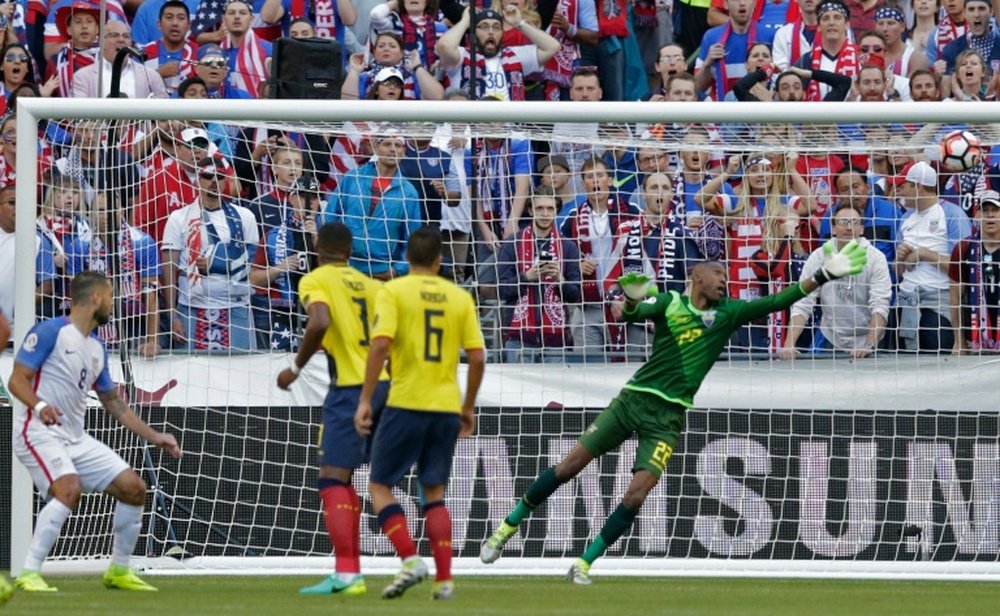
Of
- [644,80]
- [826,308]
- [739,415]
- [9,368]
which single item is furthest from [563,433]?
[644,80]

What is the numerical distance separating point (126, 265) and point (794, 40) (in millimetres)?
6964

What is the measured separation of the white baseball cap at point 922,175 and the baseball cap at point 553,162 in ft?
8.41

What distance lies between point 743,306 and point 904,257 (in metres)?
2.12

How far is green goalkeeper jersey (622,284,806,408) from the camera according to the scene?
1149 cm

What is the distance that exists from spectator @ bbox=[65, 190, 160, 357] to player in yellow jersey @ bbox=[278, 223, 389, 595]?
3206 millimetres

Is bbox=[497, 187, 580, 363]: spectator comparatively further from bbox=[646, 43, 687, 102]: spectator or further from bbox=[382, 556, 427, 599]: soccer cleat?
bbox=[382, 556, 427, 599]: soccer cleat

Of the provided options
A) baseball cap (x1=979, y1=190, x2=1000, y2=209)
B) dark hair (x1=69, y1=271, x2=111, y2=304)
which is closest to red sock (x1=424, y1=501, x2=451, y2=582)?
dark hair (x1=69, y1=271, x2=111, y2=304)

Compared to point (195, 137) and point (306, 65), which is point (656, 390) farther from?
point (195, 137)

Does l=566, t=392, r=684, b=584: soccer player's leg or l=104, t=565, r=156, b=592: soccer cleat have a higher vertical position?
l=566, t=392, r=684, b=584: soccer player's leg

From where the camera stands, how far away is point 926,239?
43.1 feet

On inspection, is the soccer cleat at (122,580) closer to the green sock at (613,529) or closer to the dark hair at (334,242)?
the dark hair at (334,242)

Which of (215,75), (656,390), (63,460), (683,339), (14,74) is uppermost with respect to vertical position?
(14,74)

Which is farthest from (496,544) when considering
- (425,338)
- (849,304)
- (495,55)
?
(495,55)

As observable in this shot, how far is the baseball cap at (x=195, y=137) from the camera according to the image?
13016 millimetres
